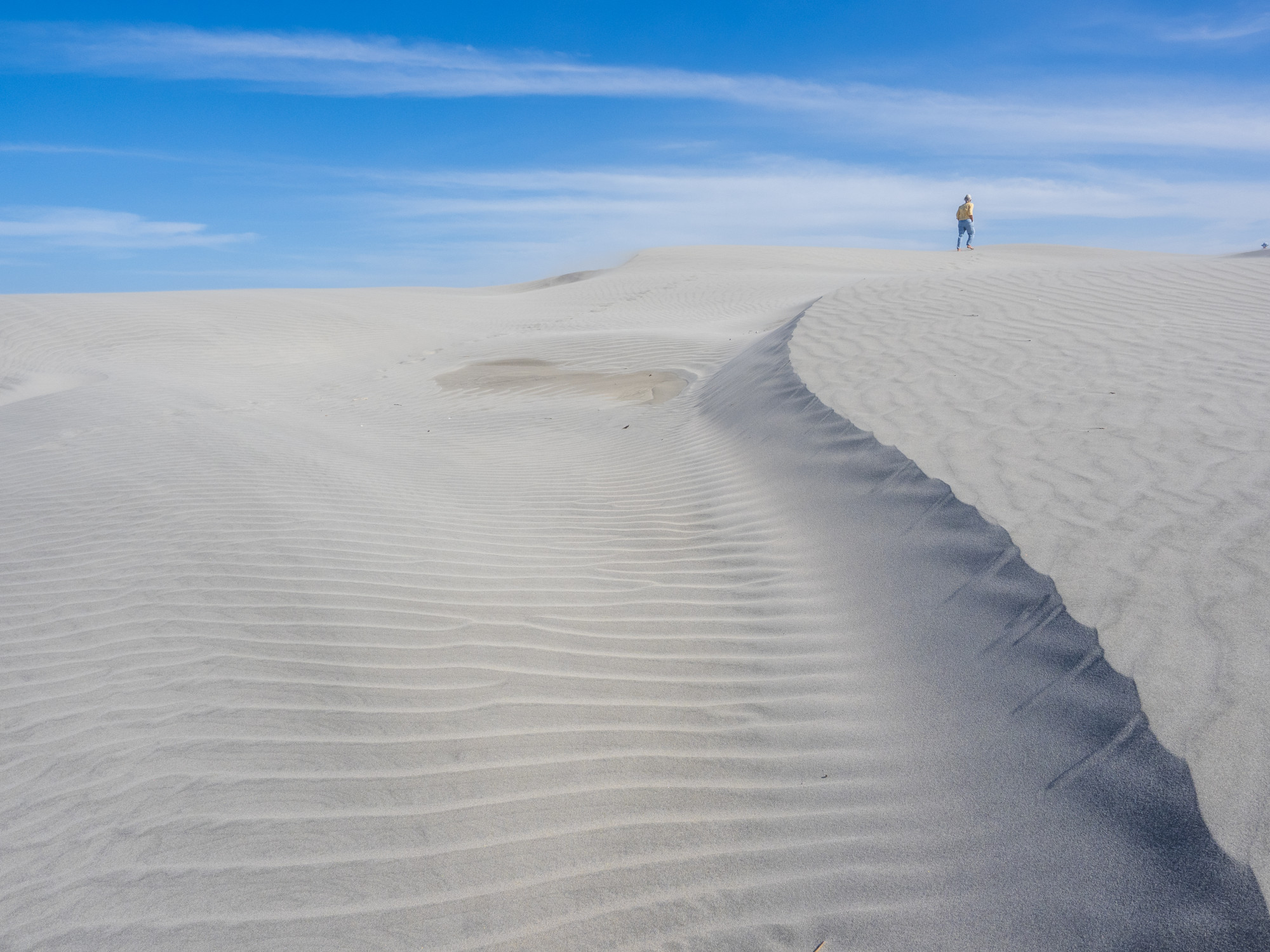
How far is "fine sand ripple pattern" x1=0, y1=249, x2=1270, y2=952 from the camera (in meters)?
2.34

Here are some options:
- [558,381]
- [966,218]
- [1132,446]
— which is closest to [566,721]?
[1132,446]

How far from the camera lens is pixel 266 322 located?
1686cm

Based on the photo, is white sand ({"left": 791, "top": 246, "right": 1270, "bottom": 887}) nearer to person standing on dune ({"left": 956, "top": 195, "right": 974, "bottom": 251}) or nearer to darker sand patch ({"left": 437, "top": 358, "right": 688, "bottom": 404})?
darker sand patch ({"left": 437, "top": 358, "right": 688, "bottom": 404})

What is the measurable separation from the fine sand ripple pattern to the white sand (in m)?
0.15

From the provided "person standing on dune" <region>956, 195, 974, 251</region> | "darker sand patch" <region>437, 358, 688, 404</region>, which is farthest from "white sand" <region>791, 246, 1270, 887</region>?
"person standing on dune" <region>956, 195, 974, 251</region>

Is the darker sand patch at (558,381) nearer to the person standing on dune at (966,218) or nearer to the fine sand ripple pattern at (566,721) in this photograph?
the fine sand ripple pattern at (566,721)

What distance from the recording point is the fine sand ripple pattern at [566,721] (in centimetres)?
234

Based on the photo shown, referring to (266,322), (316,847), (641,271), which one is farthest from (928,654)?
(641,271)

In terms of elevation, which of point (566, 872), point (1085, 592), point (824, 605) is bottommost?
point (566, 872)

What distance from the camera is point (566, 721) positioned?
3.29 metres

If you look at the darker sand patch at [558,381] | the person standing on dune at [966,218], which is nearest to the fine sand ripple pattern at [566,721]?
the darker sand patch at [558,381]

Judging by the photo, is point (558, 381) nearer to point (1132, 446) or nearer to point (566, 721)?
point (1132, 446)

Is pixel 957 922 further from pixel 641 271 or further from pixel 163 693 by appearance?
pixel 641 271

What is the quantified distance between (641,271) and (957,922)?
2866cm
